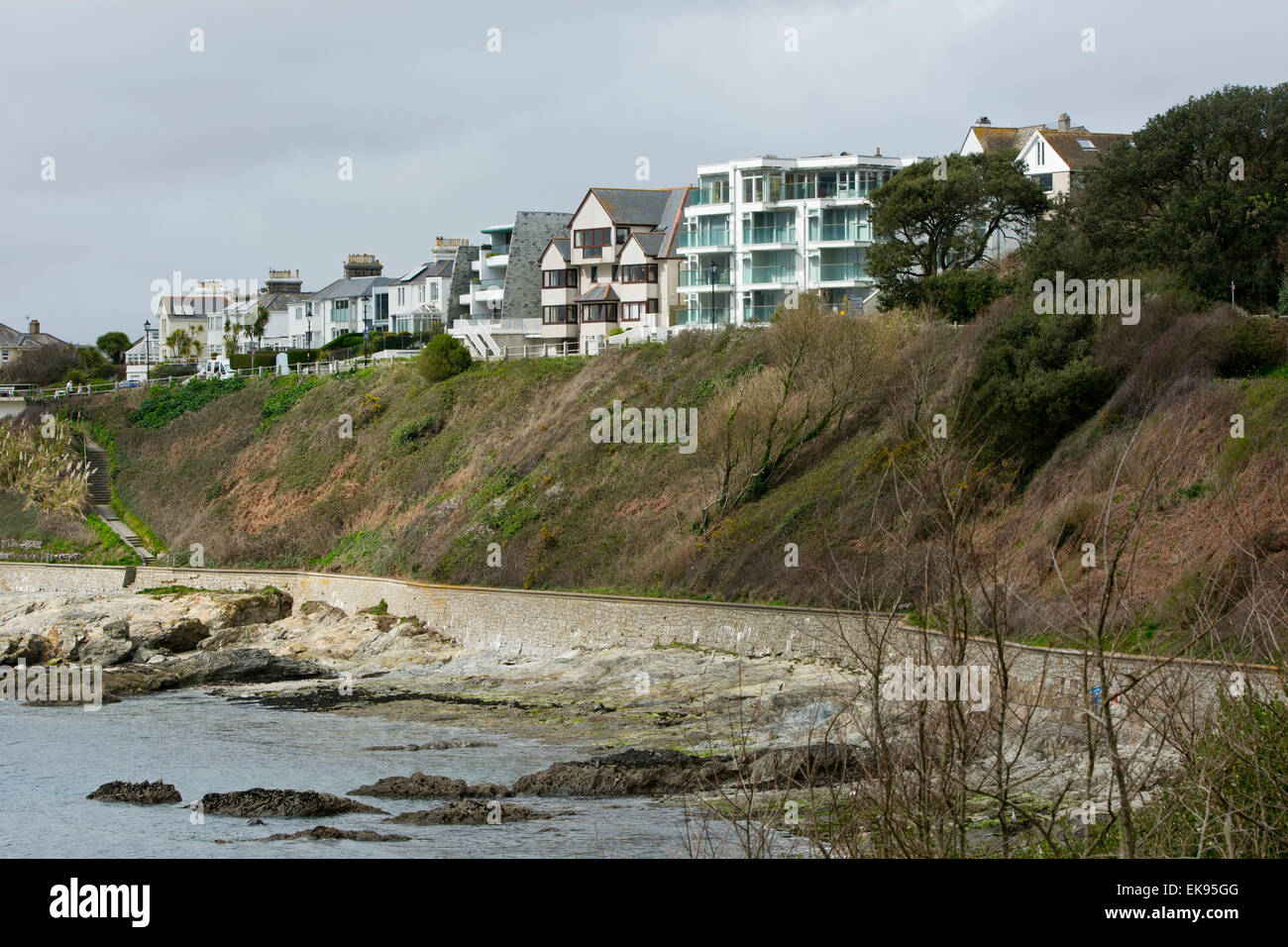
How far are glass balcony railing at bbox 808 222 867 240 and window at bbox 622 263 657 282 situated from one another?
1053 centimetres

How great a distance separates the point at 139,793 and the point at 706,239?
155 feet

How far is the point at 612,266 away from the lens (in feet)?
242

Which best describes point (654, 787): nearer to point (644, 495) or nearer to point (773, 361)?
point (644, 495)

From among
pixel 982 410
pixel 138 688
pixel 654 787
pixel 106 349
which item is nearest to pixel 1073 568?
pixel 982 410

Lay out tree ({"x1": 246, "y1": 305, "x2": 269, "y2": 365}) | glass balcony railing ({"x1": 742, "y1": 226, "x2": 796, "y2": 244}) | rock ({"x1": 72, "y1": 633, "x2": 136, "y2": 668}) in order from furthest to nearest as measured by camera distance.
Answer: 1. tree ({"x1": 246, "y1": 305, "x2": 269, "y2": 365})
2. glass balcony railing ({"x1": 742, "y1": 226, "x2": 796, "y2": 244})
3. rock ({"x1": 72, "y1": 633, "x2": 136, "y2": 668})

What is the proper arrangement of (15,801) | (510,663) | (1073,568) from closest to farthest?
(15,801) < (1073,568) < (510,663)

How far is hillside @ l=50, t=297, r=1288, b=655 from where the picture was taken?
26.0m

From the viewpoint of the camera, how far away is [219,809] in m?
22.9

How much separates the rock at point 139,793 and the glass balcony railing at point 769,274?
44.8 meters

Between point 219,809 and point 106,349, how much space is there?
10657 cm

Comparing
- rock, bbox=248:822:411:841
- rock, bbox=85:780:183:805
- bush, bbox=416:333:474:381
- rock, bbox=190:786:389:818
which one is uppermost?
bush, bbox=416:333:474:381

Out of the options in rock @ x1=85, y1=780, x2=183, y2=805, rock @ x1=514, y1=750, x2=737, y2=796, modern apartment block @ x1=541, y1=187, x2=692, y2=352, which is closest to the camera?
rock @ x1=514, y1=750, x2=737, y2=796

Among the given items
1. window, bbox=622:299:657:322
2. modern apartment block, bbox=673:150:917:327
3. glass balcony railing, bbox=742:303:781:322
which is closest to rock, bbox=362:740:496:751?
modern apartment block, bbox=673:150:917:327

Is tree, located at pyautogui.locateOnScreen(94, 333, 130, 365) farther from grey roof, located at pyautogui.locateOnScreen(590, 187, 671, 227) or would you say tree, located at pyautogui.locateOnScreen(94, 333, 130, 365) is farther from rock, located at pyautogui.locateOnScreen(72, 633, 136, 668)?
rock, located at pyautogui.locateOnScreen(72, 633, 136, 668)
